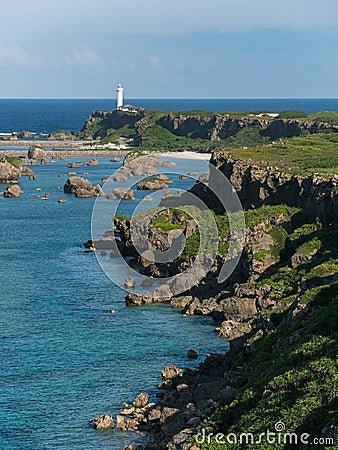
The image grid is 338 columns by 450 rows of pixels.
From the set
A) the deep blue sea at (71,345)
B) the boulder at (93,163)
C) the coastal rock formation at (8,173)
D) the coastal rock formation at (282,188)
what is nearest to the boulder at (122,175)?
the coastal rock formation at (8,173)

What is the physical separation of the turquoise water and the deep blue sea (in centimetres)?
5

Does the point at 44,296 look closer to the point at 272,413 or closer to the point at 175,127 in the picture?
the point at 272,413

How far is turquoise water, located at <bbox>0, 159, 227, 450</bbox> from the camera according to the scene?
4072 centimetres

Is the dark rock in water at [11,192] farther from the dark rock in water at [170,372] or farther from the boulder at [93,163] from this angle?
the dark rock in water at [170,372]

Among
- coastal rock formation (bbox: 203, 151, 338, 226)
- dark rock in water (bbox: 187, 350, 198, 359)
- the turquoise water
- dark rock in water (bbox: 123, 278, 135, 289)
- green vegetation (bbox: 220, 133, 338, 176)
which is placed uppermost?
green vegetation (bbox: 220, 133, 338, 176)

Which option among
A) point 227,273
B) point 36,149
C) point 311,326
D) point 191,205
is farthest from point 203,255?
point 36,149

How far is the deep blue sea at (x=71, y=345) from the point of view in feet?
133

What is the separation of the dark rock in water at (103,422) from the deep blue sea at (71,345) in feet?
1.16

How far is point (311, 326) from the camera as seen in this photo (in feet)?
124

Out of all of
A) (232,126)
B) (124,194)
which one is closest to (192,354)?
(124,194)

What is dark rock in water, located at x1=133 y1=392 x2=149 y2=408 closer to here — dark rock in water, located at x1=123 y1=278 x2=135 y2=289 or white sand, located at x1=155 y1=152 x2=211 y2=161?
dark rock in water, located at x1=123 y1=278 x2=135 y2=289

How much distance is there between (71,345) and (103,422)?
12451mm

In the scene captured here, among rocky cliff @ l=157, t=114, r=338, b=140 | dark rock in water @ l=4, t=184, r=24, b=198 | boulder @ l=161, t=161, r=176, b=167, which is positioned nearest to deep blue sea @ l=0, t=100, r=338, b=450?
dark rock in water @ l=4, t=184, r=24, b=198

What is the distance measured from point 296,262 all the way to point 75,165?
97.7 m
